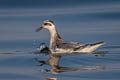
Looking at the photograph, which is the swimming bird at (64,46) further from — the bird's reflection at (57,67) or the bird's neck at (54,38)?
the bird's reflection at (57,67)

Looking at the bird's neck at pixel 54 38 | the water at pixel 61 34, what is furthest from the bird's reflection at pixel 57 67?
the bird's neck at pixel 54 38

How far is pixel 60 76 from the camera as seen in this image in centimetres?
1638

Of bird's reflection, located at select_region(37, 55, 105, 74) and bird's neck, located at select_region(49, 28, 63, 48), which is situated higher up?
bird's neck, located at select_region(49, 28, 63, 48)

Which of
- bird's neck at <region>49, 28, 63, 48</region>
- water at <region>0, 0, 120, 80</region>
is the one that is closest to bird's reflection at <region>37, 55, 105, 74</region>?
water at <region>0, 0, 120, 80</region>

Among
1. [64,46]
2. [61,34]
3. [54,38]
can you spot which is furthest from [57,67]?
[61,34]

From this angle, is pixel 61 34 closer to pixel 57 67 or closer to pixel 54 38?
pixel 54 38

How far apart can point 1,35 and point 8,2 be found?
5.77m

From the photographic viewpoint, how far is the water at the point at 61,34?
1700cm

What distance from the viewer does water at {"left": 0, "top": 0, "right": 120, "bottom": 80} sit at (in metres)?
17.0

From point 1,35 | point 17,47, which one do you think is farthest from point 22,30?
point 17,47

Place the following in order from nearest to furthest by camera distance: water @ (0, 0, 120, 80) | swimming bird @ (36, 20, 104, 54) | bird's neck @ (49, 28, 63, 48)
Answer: water @ (0, 0, 120, 80), swimming bird @ (36, 20, 104, 54), bird's neck @ (49, 28, 63, 48)

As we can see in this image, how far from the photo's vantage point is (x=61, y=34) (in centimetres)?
2395

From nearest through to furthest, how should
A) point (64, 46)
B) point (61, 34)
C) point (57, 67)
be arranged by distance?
point (57, 67) < point (64, 46) < point (61, 34)

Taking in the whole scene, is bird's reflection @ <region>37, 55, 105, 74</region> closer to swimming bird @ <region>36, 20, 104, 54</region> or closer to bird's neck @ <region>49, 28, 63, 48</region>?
swimming bird @ <region>36, 20, 104, 54</region>
